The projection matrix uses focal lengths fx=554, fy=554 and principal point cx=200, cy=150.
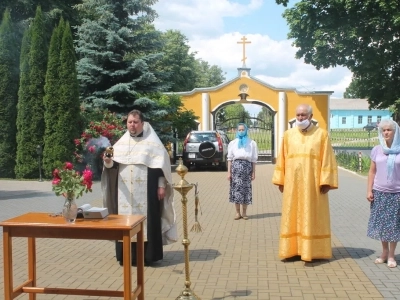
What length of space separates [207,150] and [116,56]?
17.7ft

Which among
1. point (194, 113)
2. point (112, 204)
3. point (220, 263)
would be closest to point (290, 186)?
point (220, 263)

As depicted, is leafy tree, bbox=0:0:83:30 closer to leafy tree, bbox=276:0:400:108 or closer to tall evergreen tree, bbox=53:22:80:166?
tall evergreen tree, bbox=53:22:80:166

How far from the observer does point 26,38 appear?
64.4ft

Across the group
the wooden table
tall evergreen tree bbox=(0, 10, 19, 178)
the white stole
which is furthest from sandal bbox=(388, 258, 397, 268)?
tall evergreen tree bbox=(0, 10, 19, 178)

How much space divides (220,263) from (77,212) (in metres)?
2.73

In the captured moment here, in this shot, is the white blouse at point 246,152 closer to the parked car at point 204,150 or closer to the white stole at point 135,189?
the white stole at point 135,189

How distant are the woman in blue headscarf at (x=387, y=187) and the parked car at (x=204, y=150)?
52.6ft

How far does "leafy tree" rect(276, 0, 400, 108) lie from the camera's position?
1125 inches

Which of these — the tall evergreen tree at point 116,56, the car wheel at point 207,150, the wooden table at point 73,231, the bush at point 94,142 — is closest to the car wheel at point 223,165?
the car wheel at point 207,150

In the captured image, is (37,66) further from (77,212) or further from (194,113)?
(77,212)

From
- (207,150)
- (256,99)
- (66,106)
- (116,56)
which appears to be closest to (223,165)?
(207,150)

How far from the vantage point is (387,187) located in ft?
22.5

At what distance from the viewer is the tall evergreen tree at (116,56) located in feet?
73.4

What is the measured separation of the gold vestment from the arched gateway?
23171 millimetres
